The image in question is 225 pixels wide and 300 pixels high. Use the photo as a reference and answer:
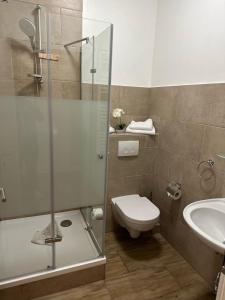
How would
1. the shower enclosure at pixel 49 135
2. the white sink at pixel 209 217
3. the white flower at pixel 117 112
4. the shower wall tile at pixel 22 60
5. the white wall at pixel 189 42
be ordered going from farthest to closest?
the white flower at pixel 117 112 < the shower wall tile at pixel 22 60 < the shower enclosure at pixel 49 135 < the white wall at pixel 189 42 < the white sink at pixel 209 217

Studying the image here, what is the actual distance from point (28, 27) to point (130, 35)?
1.03 m

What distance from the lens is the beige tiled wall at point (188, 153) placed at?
1633 mm

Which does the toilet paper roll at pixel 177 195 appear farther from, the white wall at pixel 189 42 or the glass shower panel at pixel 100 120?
the white wall at pixel 189 42

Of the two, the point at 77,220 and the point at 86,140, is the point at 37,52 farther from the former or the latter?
the point at 77,220

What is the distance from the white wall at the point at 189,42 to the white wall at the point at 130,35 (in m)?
0.10

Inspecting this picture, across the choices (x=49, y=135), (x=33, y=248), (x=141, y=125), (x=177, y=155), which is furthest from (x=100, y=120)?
(x=33, y=248)

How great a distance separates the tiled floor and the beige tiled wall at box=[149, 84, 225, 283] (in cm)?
12

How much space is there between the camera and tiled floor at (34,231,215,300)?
1668mm

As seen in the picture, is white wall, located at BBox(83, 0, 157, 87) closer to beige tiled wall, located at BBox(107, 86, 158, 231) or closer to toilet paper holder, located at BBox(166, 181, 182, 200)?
beige tiled wall, located at BBox(107, 86, 158, 231)

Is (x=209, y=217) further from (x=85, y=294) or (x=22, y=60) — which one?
(x=22, y=60)

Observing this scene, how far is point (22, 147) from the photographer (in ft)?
5.82

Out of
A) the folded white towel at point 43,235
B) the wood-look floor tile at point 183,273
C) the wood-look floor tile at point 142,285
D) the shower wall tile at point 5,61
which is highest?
the shower wall tile at point 5,61

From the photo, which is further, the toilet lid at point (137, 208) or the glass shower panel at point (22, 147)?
the toilet lid at point (137, 208)

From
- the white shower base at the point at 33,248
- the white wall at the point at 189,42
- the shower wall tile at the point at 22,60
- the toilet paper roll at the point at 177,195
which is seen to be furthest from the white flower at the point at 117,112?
the white shower base at the point at 33,248
